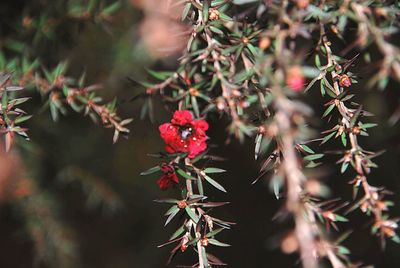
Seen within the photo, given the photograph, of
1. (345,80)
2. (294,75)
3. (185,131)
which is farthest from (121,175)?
(294,75)

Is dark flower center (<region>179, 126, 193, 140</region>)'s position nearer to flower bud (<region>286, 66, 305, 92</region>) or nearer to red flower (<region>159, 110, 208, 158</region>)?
red flower (<region>159, 110, 208, 158</region>)

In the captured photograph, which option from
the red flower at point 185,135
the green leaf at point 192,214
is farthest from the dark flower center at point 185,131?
the green leaf at point 192,214

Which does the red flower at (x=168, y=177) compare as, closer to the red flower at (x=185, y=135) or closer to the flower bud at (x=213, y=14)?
the red flower at (x=185, y=135)

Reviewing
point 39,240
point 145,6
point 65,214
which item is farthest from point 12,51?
point 65,214

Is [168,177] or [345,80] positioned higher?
[345,80]

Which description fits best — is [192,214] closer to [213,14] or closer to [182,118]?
[182,118]

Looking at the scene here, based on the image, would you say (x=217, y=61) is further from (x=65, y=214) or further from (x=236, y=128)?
(x=65, y=214)
